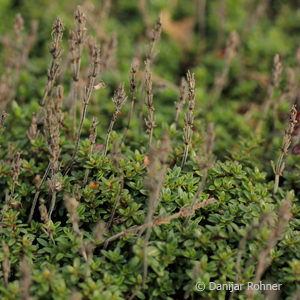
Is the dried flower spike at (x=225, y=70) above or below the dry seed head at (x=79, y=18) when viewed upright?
above

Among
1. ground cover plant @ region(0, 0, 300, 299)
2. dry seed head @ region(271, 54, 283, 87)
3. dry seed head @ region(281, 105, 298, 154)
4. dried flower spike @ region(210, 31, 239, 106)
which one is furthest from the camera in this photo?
dried flower spike @ region(210, 31, 239, 106)

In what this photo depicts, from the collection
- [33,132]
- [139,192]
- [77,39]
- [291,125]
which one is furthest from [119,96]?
[291,125]

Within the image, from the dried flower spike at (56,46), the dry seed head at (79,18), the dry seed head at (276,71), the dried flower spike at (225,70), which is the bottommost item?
the dried flower spike at (56,46)

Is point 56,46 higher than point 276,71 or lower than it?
lower

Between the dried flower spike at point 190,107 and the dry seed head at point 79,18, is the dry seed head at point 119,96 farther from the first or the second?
the dry seed head at point 79,18

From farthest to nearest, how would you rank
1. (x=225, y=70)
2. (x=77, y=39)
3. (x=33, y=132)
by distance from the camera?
(x=225, y=70) < (x=33, y=132) < (x=77, y=39)

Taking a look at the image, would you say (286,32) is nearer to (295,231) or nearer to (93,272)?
(295,231)

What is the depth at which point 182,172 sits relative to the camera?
9.09ft

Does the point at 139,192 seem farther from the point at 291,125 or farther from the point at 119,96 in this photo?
the point at 291,125

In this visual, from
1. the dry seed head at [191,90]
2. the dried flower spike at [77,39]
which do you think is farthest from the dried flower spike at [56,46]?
the dry seed head at [191,90]

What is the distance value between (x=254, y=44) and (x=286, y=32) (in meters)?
0.84

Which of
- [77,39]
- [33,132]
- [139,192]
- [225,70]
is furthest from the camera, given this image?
[225,70]

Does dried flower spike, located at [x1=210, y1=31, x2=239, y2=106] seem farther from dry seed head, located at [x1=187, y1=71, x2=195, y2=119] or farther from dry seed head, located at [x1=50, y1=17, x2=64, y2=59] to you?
dry seed head, located at [x1=50, y1=17, x2=64, y2=59]

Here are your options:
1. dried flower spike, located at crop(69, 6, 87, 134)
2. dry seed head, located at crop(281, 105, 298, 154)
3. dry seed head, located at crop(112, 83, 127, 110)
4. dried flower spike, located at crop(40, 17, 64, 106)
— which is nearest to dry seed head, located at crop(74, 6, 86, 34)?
dried flower spike, located at crop(69, 6, 87, 134)
